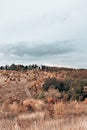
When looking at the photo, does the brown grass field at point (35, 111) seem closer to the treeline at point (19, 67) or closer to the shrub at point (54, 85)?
the shrub at point (54, 85)

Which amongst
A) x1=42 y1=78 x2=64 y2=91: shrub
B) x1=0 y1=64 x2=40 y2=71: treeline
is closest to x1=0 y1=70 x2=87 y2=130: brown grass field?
x1=42 y1=78 x2=64 y2=91: shrub

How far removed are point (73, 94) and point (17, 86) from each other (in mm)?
16350

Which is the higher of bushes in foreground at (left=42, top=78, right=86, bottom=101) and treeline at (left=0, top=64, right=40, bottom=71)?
treeline at (left=0, top=64, right=40, bottom=71)

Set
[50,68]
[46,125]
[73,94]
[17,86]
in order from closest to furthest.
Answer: [46,125], [73,94], [17,86], [50,68]

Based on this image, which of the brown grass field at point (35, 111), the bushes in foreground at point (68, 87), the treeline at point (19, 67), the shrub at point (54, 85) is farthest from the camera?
the treeline at point (19, 67)

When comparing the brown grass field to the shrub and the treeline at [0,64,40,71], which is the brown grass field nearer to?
the shrub

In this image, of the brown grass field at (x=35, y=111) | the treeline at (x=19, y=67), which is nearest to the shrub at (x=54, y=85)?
the brown grass field at (x=35, y=111)

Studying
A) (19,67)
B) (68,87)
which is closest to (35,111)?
(68,87)

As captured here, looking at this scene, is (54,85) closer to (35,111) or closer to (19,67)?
(35,111)

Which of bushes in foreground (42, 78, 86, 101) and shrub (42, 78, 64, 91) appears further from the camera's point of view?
shrub (42, 78, 64, 91)

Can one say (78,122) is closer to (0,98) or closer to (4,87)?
(0,98)

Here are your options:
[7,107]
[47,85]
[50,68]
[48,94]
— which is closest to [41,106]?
[7,107]

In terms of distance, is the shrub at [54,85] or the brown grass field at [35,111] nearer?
the brown grass field at [35,111]

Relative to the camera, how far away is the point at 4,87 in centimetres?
6144
